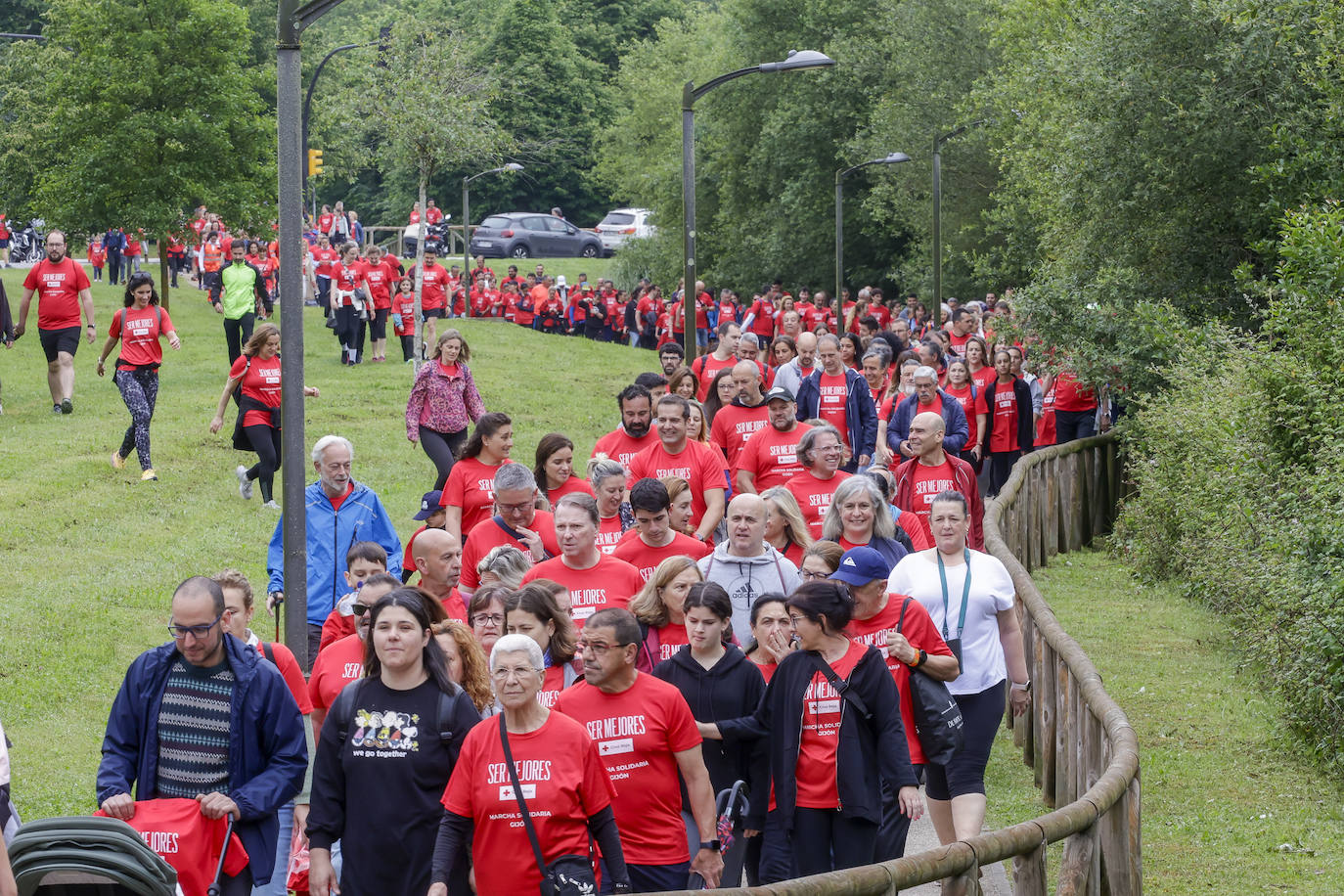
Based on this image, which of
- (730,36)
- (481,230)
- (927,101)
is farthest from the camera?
(481,230)

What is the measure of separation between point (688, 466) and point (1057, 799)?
321 centimetres

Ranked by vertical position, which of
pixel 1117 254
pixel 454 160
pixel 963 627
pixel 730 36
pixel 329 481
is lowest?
pixel 963 627

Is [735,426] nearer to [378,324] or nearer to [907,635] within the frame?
[907,635]

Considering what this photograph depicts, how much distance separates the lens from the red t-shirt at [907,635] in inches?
304

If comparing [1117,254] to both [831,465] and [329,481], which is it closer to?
[831,465]

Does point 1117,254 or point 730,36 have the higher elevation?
point 730,36

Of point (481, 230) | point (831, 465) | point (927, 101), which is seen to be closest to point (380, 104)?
point (927, 101)

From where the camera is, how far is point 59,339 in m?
20.1

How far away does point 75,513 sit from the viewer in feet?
53.4

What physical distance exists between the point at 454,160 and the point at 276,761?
24.9 metres

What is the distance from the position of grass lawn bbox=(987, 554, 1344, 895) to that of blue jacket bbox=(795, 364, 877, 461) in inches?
102

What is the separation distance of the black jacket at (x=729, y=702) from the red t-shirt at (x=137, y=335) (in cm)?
1125

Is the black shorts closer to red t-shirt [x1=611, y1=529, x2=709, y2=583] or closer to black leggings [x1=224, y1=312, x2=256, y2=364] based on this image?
black leggings [x1=224, y1=312, x2=256, y2=364]

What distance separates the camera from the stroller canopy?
17.5 ft
